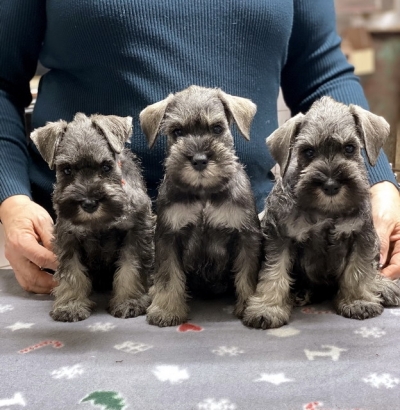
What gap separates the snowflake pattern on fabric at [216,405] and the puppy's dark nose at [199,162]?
91 centimetres

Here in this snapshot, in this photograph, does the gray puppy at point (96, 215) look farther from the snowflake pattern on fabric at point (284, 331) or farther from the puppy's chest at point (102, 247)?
the snowflake pattern on fabric at point (284, 331)

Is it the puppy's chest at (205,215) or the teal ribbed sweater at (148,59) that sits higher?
the teal ribbed sweater at (148,59)

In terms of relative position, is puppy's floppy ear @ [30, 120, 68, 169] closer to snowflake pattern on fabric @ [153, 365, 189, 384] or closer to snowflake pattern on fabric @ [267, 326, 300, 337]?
snowflake pattern on fabric @ [153, 365, 189, 384]

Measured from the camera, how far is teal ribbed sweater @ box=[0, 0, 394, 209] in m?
2.52

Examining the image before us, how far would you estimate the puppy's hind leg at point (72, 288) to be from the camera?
2.21 metres

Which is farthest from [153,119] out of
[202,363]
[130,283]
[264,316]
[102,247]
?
[202,363]

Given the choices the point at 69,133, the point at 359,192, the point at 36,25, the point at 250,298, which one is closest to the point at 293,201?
the point at 359,192

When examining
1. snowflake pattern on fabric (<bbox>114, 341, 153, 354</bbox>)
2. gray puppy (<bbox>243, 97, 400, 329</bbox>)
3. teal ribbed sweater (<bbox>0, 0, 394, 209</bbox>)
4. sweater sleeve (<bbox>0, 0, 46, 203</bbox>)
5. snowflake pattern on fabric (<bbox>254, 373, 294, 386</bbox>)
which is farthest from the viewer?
sweater sleeve (<bbox>0, 0, 46, 203</bbox>)

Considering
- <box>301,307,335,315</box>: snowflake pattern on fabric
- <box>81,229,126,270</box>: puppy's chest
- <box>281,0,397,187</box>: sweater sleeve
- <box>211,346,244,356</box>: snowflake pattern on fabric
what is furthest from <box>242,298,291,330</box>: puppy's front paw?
<box>281,0,397,187</box>: sweater sleeve

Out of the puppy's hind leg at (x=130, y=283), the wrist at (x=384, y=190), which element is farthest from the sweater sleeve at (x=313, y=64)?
the puppy's hind leg at (x=130, y=283)

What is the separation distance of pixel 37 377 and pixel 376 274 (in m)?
1.45

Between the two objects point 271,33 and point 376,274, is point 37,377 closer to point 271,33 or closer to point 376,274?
point 376,274

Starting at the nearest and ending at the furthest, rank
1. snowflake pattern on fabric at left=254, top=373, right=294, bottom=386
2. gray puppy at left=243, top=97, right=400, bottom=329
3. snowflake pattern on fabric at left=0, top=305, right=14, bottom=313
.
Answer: snowflake pattern on fabric at left=254, top=373, right=294, bottom=386, gray puppy at left=243, top=97, right=400, bottom=329, snowflake pattern on fabric at left=0, top=305, right=14, bottom=313

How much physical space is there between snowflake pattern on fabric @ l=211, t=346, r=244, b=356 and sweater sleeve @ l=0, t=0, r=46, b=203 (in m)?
1.46
